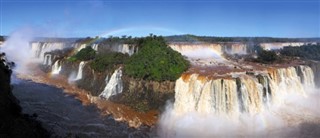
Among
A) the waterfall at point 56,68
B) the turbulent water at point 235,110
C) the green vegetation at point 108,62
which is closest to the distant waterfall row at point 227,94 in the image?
the turbulent water at point 235,110

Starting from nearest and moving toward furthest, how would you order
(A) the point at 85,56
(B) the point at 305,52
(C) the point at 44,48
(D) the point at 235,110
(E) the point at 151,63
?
(D) the point at 235,110 → (E) the point at 151,63 → (A) the point at 85,56 → (B) the point at 305,52 → (C) the point at 44,48

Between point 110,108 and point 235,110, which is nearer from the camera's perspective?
point 235,110

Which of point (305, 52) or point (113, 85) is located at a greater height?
point (305, 52)

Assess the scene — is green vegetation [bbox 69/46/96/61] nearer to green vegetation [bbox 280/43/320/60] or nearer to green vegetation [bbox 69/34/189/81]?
green vegetation [bbox 69/34/189/81]

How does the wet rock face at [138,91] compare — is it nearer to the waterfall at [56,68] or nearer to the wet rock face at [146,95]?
the wet rock face at [146,95]

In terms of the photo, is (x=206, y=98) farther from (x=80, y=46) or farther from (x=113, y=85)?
(x=80, y=46)

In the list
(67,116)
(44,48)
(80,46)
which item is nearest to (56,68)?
(80,46)

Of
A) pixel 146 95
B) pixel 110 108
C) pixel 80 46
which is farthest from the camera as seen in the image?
pixel 80 46
